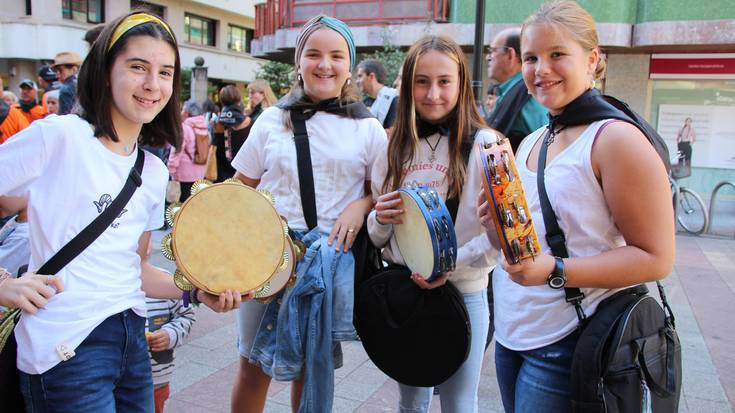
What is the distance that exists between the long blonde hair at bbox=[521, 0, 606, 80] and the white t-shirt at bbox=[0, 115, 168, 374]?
144 cm

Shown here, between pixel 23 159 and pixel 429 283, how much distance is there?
4.58 ft

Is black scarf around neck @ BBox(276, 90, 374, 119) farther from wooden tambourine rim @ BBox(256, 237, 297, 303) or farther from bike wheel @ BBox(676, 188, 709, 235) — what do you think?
bike wheel @ BBox(676, 188, 709, 235)

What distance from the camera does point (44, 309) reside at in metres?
1.67

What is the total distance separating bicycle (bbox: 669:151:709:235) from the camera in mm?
9434

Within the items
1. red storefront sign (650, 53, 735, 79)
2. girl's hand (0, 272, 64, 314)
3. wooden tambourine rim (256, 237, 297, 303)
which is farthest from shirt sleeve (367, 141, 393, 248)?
red storefront sign (650, 53, 735, 79)

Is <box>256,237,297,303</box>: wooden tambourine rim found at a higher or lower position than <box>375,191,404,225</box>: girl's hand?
lower

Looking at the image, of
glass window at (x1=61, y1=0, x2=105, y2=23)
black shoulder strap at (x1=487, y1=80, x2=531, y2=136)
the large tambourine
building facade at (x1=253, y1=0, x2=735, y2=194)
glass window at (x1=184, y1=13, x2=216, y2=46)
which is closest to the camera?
the large tambourine

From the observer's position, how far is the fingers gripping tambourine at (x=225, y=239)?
1.88m

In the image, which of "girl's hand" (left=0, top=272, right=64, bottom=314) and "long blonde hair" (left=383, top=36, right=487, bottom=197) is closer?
"girl's hand" (left=0, top=272, right=64, bottom=314)

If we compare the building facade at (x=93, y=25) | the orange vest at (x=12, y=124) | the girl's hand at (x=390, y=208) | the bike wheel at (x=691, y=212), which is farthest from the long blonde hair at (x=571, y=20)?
the building facade at (x=93, y=25)

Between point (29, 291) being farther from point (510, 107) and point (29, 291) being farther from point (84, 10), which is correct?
point (84, 10)

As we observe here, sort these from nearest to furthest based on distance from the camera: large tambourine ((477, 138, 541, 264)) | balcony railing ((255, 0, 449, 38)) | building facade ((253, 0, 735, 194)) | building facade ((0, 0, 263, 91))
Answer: large tambourine ((477, 138, 541, 264)) → building facade ((253, 0, 735, 194)) → balcony railing ((255, 0, 449, 38)) → building facade ((0, 0, 263, 91))

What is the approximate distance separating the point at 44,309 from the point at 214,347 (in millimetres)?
2872

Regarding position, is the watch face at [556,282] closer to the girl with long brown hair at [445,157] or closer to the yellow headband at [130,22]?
the girl with long brown hair at [445,157]
